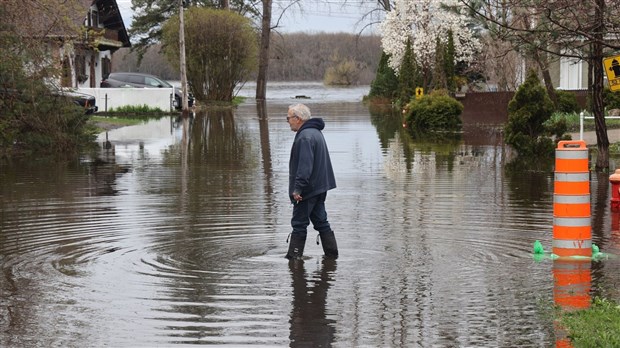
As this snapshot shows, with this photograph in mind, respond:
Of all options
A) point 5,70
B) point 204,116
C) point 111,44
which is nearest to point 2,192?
point 5,70

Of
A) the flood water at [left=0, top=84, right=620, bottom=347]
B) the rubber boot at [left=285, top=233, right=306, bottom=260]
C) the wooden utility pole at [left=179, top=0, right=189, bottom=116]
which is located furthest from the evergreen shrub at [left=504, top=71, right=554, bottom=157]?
the wooden utility pole at [left=179, top=0, right=189, bottom=116]

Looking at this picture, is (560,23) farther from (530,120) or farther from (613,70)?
(530,120)

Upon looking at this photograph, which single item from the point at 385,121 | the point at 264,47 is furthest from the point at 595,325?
the point at 264,47

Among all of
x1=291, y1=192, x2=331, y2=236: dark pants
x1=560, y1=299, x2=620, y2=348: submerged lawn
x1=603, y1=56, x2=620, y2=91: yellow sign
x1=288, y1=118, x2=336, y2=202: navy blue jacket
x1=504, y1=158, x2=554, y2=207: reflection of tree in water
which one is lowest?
x1=560, y1=299, x2=620, y2=348: submerged lawn

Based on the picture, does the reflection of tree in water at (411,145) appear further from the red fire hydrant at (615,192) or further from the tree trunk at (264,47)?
the tree trunk at (264,47)

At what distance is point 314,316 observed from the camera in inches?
349

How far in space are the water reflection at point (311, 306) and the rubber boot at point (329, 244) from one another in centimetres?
9

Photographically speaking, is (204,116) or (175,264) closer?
(175,264)

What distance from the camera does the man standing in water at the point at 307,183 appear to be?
1134 cm

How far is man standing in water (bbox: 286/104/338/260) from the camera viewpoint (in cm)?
1134

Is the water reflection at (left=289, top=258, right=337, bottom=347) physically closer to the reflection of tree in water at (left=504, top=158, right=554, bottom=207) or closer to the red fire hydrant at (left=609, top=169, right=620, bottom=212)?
the red fire hydrant at (left=609, top=169, right=620, bottom=212)

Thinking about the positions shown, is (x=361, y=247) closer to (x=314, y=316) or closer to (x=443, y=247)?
(x=443, y=247)

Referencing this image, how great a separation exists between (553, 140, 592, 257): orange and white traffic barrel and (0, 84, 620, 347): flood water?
0.32 meters

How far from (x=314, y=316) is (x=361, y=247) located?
343 cm
